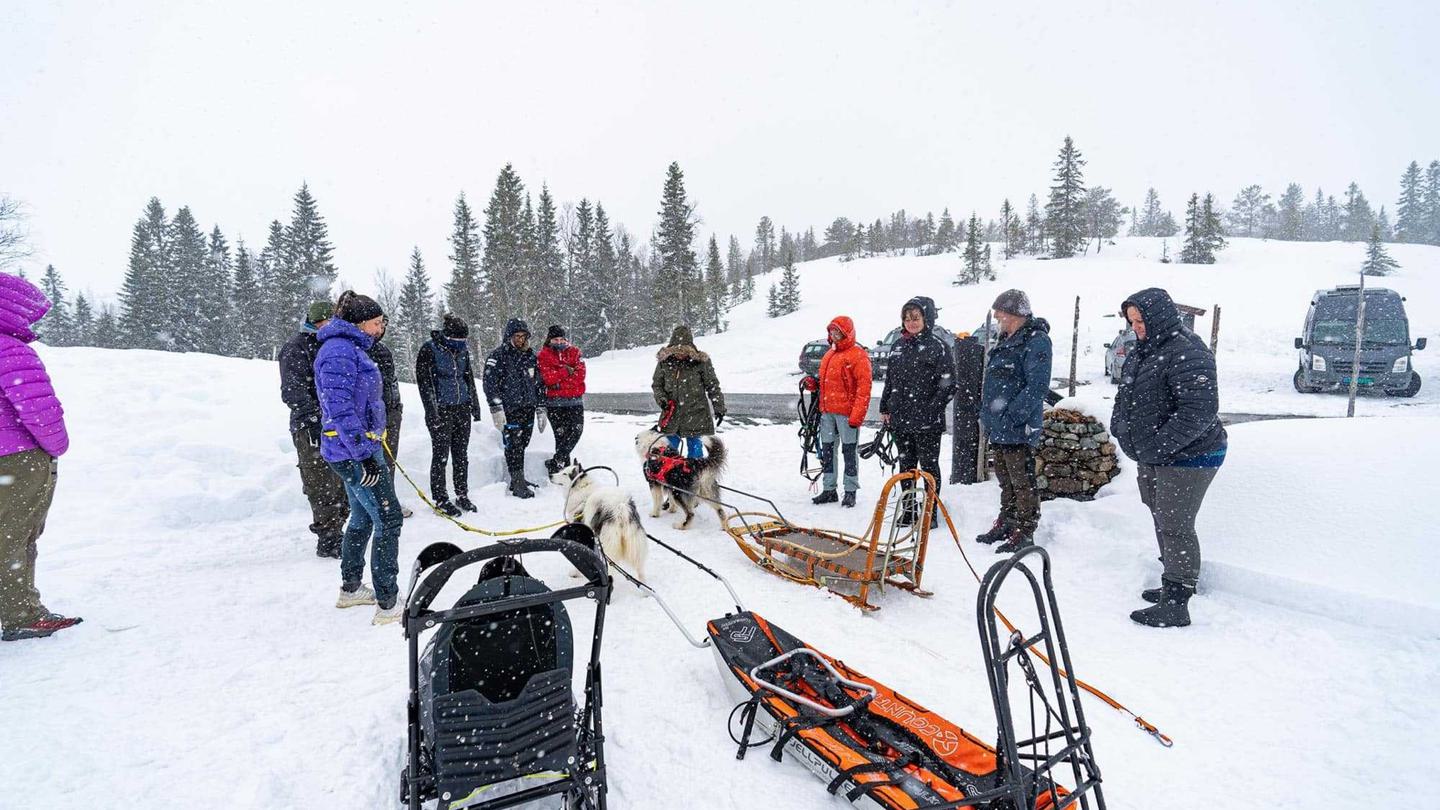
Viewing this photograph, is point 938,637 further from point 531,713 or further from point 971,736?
point 531,713

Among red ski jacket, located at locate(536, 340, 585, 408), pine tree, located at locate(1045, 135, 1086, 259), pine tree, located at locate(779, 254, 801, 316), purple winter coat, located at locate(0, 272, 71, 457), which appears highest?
pine tree, located at locate(1045, 135, 1086, 259)

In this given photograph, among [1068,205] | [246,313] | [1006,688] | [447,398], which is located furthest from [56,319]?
[1068,205]

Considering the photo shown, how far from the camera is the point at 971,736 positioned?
283 centimetres

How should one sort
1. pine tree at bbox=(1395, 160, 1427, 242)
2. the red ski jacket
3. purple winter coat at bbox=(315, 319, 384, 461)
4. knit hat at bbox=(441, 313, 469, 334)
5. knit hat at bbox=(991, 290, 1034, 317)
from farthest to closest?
pine tree at bbox=(1395, 160, 1427, 242), the red ski jacket, knit hat at bbox=(441, 313, 469, 334), knit hat at bbox=(991, 290, 1034, 317), purple winter coat at bbox=(315, 319, 384, 461)

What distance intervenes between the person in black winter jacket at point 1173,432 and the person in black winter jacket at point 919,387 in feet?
6.24

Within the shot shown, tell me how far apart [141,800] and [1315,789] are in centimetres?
486

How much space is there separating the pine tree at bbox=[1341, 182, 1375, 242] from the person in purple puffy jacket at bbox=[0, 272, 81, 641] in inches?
4171

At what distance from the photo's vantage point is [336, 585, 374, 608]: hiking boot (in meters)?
4.27

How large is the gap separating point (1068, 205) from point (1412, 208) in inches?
2049

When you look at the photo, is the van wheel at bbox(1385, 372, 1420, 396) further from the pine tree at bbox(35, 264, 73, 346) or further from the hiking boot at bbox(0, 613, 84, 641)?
the pine tree at bbox(35, 264, 73, 346)

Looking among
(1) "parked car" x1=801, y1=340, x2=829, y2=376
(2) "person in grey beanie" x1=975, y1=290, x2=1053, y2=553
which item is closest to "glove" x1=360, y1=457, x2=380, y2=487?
(2) "person in grey beanie" x1=975, y1=290, x2=1053, y2=553

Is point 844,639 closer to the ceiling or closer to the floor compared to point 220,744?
closer to the floor

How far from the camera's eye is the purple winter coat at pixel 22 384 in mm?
3420

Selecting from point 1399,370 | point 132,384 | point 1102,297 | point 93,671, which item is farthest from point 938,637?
point 1102,297
